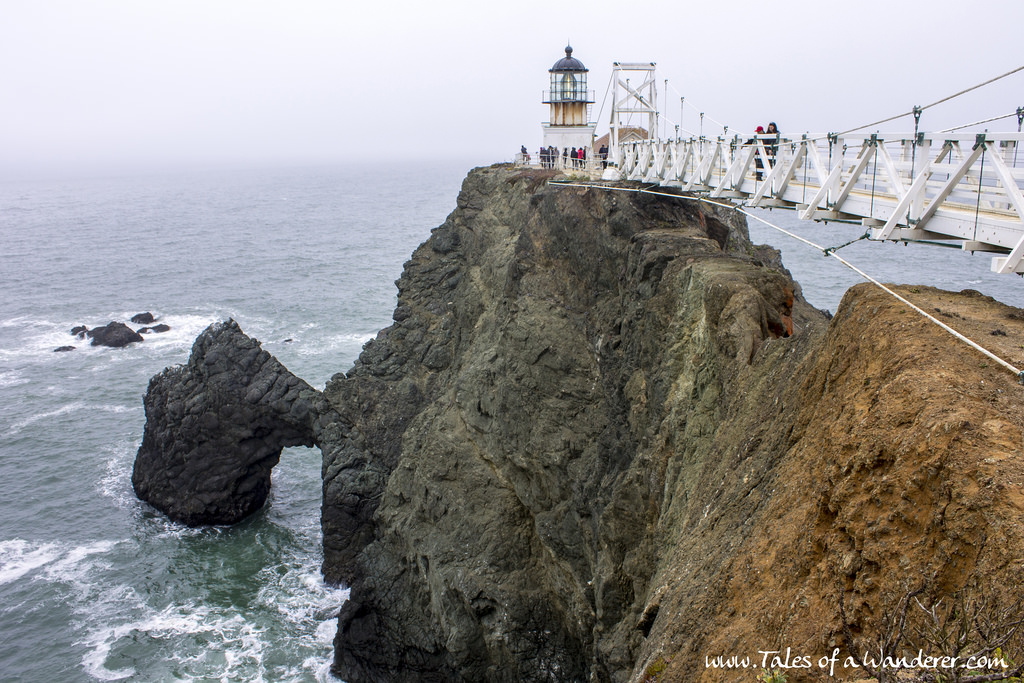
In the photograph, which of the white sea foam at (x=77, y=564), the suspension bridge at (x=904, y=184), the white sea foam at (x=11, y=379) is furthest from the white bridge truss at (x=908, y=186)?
the white sea foam at (x=11, y=379)

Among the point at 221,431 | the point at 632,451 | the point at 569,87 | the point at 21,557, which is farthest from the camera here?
the point at 569,87

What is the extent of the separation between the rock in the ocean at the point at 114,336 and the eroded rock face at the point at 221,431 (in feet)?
75.4

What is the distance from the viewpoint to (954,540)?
6254mm

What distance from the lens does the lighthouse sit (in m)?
45.8

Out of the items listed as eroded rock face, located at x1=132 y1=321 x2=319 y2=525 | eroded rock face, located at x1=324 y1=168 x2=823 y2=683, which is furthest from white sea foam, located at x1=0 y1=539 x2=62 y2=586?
eroded rock face, located at x1=324 y1=168 x2=823 y2=683

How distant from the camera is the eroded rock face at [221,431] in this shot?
3106 cm

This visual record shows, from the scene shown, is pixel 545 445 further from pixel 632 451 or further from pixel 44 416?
pixel 44 416

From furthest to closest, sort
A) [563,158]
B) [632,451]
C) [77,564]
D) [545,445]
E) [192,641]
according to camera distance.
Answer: [563,158]
[77,564]
[192,641]
[545,445]
[632,451]

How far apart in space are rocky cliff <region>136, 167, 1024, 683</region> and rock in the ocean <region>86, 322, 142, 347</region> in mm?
22722

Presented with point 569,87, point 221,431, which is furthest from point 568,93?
point 221,431

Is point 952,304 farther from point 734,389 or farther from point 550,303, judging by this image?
point 550,303

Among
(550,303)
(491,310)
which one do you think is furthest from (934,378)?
(491,310)

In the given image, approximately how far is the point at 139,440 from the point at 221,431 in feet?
31.7

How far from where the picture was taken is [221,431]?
3123 cm
